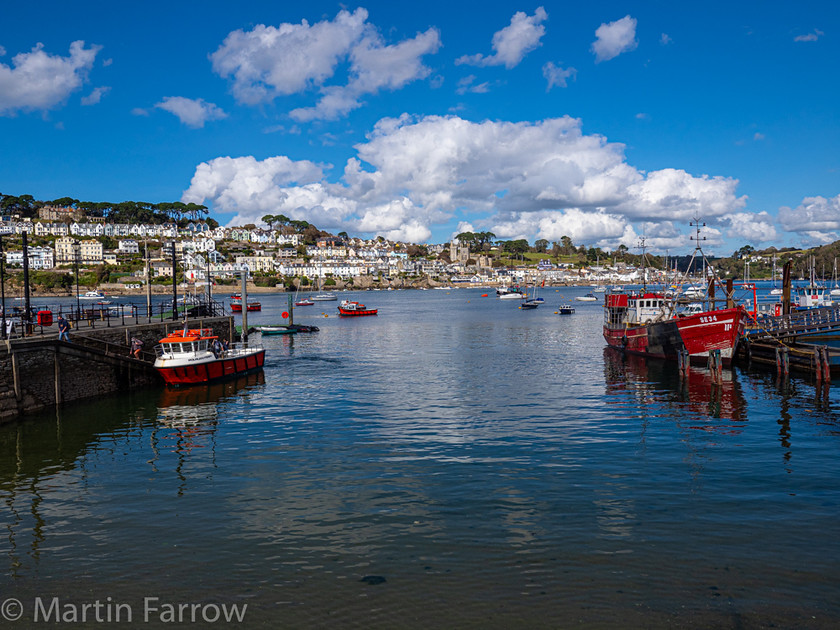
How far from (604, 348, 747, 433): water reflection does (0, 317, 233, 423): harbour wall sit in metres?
31.1

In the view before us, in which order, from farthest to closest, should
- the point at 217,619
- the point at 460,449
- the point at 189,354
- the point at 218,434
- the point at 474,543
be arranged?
the point at 189,354 → the point at 218,434 → the point at 460,449 → the point at 474,543 → the point at 217,619

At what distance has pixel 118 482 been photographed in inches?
779

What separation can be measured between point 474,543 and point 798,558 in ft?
25.0

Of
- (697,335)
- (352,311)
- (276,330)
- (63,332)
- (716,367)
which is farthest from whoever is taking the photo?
(352,311)

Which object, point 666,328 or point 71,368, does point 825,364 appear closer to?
point 666,328

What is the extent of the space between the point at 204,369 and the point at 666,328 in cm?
3699

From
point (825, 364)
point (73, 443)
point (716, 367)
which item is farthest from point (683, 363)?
point (73, 443)

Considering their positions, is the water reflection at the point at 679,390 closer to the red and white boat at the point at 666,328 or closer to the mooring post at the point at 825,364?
the red and white boat at the point at 666,328

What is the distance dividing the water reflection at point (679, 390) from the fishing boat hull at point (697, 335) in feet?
4.15

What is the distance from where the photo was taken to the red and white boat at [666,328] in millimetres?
43562

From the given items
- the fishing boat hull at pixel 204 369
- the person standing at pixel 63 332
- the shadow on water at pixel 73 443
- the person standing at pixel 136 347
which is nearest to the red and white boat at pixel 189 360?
the fishing boat hull at pixel 204 369

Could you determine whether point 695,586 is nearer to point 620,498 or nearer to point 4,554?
point 620,498

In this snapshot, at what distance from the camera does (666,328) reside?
47.6 meters

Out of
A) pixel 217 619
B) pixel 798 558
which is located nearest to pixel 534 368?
pixel 798 558
